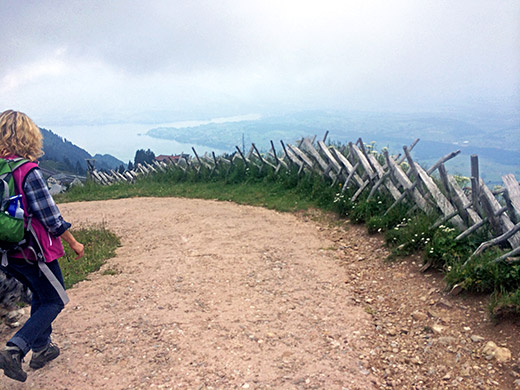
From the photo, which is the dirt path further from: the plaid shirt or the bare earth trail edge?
the plaid shirt

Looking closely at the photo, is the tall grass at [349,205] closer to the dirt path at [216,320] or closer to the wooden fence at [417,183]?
the wooden fence at [417,183]

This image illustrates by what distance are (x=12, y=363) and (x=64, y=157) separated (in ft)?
96.9

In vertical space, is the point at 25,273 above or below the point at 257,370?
above

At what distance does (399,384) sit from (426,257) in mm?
2078

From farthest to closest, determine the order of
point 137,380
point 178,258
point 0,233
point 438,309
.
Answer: point 178,258 → point 438,309 → point 137,380 → point 0,233

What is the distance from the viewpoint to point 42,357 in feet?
9.89

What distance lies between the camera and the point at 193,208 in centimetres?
923

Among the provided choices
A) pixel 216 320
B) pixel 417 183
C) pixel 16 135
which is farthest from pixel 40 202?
pixel 417 183

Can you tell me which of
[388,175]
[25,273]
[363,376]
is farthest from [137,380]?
[388,175]

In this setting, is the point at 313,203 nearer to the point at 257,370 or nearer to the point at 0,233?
the point at 257,370

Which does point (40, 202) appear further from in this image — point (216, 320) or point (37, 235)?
point (216, 320)

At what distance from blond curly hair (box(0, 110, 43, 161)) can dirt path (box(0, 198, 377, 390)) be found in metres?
1.70

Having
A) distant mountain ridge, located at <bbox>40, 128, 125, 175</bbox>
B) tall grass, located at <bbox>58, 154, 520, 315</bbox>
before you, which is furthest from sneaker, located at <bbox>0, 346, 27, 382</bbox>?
distant mountain ridge, located at <bbox>40, 128, 125, 175</bbox>

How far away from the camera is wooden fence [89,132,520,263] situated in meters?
4.18
